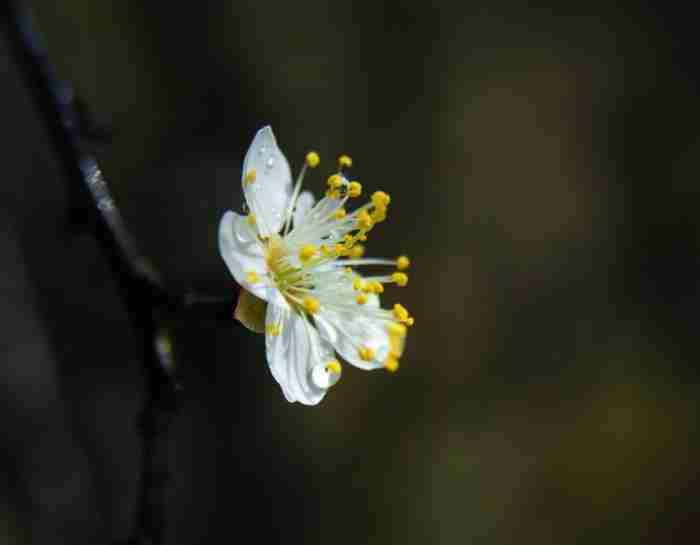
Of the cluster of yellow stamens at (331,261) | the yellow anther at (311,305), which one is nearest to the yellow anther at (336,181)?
the cluster of yellow stamens at (331,261)

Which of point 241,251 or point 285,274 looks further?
point 285,274

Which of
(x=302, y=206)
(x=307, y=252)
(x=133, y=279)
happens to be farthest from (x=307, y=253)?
(x=133, y=279)

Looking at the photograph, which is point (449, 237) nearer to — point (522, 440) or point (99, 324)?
point (522, 440)

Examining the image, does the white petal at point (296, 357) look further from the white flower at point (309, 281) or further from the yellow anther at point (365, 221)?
the yellow anther at point (365, 221)

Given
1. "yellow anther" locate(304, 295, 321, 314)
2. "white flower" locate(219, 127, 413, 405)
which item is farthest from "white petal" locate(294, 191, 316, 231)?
"yellow anther" locate(304, 295, 321, 314)

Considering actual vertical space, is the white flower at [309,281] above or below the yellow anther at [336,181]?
below

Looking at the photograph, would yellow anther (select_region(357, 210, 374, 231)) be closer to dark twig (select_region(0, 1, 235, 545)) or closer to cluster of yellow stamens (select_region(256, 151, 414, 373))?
cluster of yellow stamens (select_region(256, 151, 414, 373))

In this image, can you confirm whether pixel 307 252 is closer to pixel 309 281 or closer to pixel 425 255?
pixel 309 281
